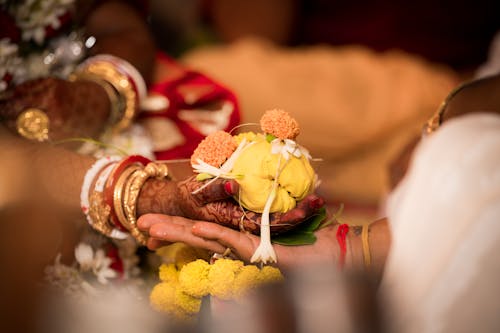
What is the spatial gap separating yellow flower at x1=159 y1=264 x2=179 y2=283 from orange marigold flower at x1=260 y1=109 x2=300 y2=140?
9.1 inches

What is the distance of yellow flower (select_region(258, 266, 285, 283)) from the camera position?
67 centimetres

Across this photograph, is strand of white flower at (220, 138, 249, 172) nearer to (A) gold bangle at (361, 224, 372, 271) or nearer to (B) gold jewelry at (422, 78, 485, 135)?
(A) gold bangle at (361, 224, 372, 271)

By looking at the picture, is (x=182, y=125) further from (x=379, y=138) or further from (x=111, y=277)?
(x=379, y=138)

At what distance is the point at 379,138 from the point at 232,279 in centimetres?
115

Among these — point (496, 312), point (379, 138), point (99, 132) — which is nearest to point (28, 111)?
point (99, 132)

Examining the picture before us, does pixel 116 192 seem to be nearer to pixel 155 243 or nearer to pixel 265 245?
pixel 155 243

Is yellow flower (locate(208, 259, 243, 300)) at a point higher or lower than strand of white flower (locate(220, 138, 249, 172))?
lower

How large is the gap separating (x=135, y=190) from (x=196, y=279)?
168mm

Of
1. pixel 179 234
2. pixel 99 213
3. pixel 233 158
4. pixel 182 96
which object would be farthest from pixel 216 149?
pixel 182 96

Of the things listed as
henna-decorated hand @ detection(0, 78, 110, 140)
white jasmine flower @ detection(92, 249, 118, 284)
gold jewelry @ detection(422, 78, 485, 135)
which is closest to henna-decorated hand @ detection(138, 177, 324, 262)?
white jasmine flower @ detection(92, 249, 118, 284)

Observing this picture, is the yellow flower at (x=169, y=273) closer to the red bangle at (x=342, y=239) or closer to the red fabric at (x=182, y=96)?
the red bangle at (x=342, y=239)

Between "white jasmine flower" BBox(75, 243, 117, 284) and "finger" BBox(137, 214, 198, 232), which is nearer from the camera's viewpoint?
"finger" BBox(137, 214, 198, 232)

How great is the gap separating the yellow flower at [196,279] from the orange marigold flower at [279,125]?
187mm

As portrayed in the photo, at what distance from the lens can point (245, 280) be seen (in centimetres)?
66
